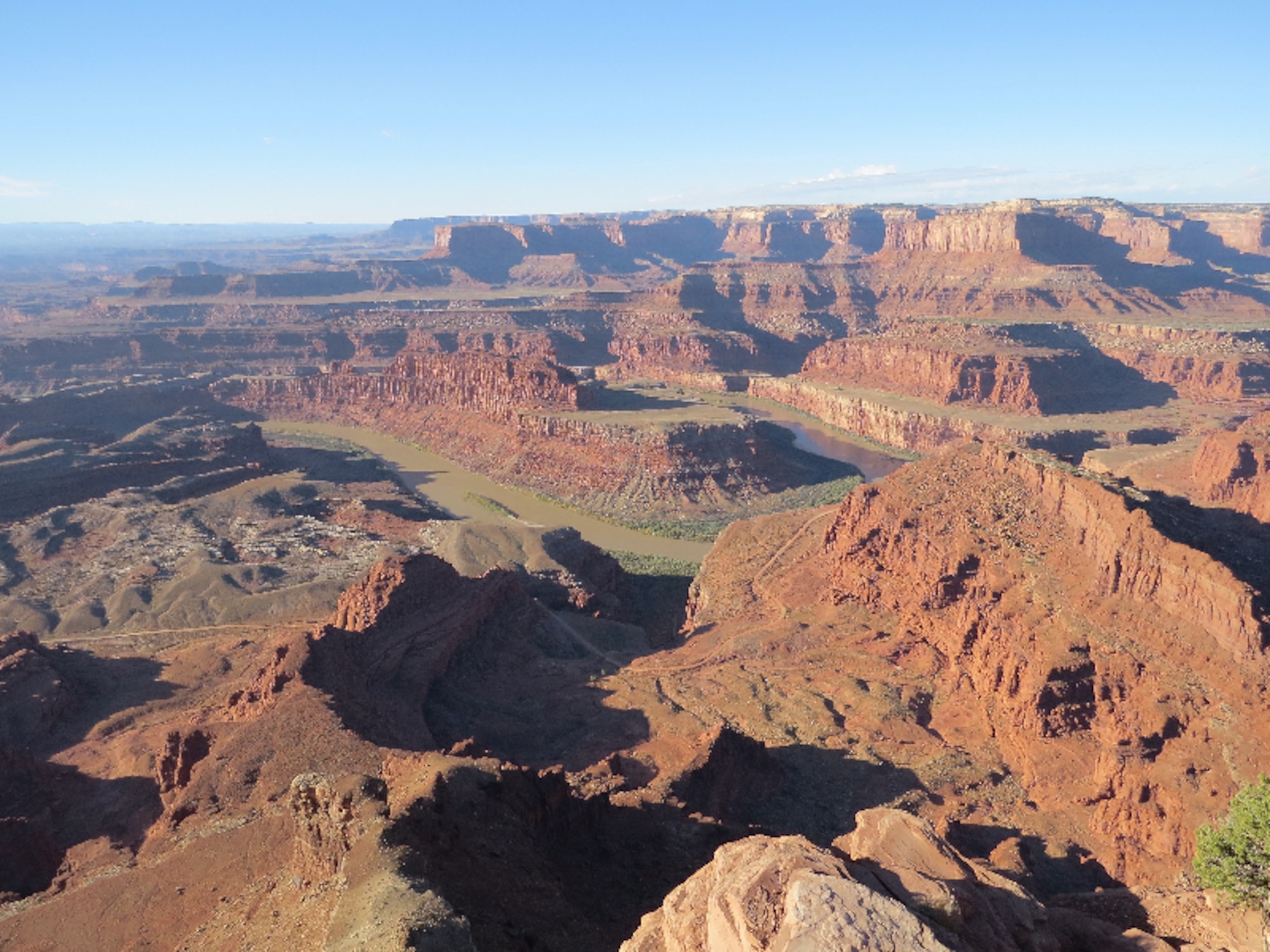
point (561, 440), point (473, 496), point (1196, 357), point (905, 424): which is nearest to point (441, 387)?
point (561, 440)

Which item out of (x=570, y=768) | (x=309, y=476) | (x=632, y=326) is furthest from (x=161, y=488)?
(x=632, y=326)

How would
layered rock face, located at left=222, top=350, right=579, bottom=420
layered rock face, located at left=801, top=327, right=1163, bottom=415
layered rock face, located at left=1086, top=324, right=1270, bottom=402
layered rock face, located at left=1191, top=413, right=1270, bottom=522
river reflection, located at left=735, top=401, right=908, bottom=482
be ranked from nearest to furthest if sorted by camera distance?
1. layered rock face, located at left=1191, top=413, right=1270, bottom=522
2. river reflection, located at left=735, top=401, right=908, bottom=482
3. layered rock face, located at left=222, top=350, right=579, bottom=420
4. layered rock face, located at left=801, top=327, right=1163, bottom=415
5. layered rock face, located at left=1086, top=324, right=1270, bottom=402

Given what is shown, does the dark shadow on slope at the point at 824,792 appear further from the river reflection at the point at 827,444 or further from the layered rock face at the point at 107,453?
the layered rock face at the point at 107,453

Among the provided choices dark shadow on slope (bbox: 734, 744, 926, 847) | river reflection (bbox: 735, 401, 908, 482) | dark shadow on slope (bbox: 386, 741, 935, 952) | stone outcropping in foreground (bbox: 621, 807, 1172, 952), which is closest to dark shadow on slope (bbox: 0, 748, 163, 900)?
dark shadow on slope (bbox: 386, 741, 935, 952)

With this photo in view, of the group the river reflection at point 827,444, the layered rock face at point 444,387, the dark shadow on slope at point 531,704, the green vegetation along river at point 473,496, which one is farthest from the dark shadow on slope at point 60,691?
the river reflection at point 827,444

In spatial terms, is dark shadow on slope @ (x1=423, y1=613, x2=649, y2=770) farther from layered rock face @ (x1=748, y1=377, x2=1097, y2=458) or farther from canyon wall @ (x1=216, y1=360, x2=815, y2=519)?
layered rock face @ (x1=748, y1=377, x2=1097, y2=458)

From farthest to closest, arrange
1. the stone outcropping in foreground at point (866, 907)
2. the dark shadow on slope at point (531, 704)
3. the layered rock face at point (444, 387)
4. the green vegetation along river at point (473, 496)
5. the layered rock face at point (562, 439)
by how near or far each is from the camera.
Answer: the layered rock face at point (444, 387) → the layered rock face at point (562, 439) → the green vegetation along river at point (473, 496) → the dark shadow on slope at point (531, 704) → the stone outcropping in foreground at point (866, 907)

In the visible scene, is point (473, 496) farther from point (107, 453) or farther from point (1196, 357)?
point (1196, 357)
